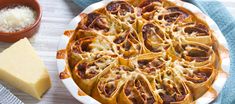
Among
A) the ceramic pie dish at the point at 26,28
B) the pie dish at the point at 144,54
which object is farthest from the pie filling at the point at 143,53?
the ceramic pie dish at the point at 26,28

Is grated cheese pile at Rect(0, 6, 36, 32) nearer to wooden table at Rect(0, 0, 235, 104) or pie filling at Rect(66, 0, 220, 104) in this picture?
wooden table at Rect(0, 0, 235, 104)

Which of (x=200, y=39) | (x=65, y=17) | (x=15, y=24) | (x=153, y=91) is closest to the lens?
(x=153, y=91)

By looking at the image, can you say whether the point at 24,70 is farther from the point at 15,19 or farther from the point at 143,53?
the point at 143,53

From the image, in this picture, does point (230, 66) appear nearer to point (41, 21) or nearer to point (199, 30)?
point (199, 30)

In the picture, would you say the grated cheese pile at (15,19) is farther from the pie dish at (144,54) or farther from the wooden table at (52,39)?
the pie dish at (144,54)

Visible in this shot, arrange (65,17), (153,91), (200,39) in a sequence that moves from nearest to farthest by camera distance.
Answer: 1. (153,91)
2. (200,39)
3. (65,17)

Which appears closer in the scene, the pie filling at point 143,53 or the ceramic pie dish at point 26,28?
the pie filling at point 143,53

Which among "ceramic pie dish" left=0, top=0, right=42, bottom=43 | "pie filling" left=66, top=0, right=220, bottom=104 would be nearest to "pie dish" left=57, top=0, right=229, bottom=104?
"pie filling" left=66, top=0, right=220, bottom=104

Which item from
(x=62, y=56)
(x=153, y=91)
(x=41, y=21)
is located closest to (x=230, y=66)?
(x=153, y=91)
